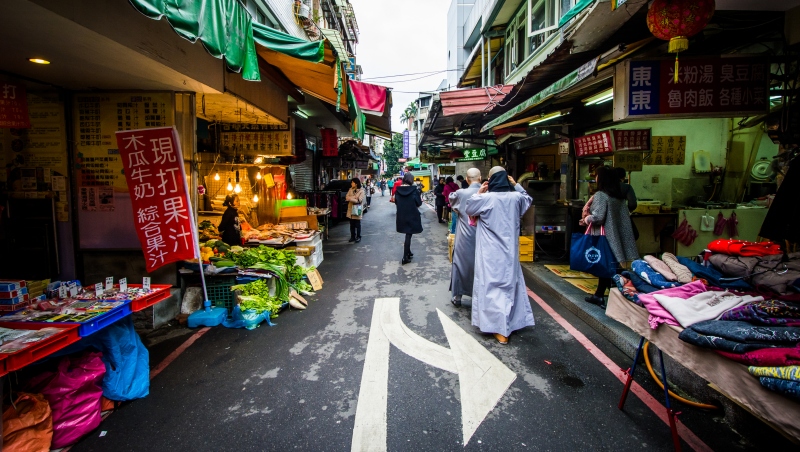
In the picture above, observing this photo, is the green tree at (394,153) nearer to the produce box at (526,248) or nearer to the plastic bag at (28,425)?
the produce box at (526,248)

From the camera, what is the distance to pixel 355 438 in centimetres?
285

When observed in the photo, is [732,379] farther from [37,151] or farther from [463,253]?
[37,151]

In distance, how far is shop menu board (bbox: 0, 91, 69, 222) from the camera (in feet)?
16.0

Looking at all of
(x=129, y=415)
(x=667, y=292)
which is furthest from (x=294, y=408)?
(x=667, y=292)

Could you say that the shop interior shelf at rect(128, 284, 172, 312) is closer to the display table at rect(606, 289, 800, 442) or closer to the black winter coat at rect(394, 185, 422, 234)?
the display table at rect(606, 289, 800, 442)

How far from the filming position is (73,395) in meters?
2.87

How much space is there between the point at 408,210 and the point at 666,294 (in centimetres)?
656

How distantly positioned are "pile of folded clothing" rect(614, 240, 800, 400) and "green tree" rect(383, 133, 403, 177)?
56338 millimetres

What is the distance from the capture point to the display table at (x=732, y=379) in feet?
5.74

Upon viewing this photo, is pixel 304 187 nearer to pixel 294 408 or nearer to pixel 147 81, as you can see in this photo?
pixel 147 81

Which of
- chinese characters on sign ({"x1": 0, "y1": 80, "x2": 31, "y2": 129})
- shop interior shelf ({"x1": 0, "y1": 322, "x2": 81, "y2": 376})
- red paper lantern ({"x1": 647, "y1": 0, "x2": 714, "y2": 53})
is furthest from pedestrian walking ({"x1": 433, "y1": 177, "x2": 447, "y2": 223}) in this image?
shop interior shelf ({"x1": 0, "y1": 322, "x2": 81, "y2": 376})

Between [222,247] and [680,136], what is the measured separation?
9.62 m

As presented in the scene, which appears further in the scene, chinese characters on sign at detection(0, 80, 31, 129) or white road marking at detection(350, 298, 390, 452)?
chinese characters on sign at detection(0, 80, 31, 129)

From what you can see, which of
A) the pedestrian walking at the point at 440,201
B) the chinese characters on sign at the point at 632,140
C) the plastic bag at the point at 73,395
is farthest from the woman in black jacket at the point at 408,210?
the pedestrian walking at the point at 440,201
